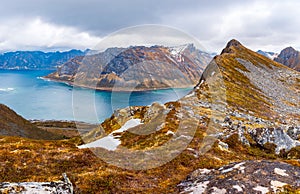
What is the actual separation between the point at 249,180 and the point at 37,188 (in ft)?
48.0

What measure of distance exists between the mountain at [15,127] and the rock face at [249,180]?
120m

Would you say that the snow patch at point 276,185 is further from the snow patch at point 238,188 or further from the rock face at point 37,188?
the rock face at point 37,188

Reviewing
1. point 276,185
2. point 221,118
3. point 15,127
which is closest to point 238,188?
point 276,185

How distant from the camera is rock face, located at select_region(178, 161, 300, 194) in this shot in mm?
15938

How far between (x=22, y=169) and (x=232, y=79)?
279 ft

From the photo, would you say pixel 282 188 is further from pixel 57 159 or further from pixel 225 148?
pixel 57 159

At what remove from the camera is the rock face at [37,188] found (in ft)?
48.4

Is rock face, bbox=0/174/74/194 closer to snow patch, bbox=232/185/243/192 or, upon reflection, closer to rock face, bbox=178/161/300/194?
rock face, bbox=178/161/300/194

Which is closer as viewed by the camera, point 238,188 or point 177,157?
point 238,188

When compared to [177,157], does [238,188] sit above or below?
above

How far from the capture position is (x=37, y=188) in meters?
15.4

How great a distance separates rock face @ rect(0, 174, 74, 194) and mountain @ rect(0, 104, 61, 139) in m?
114

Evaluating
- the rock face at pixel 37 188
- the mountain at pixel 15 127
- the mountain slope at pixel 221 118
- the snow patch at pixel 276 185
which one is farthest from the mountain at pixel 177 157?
the mountain at pixel 15 127

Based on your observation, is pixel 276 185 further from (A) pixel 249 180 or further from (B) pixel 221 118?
(B) pixel 221 118
